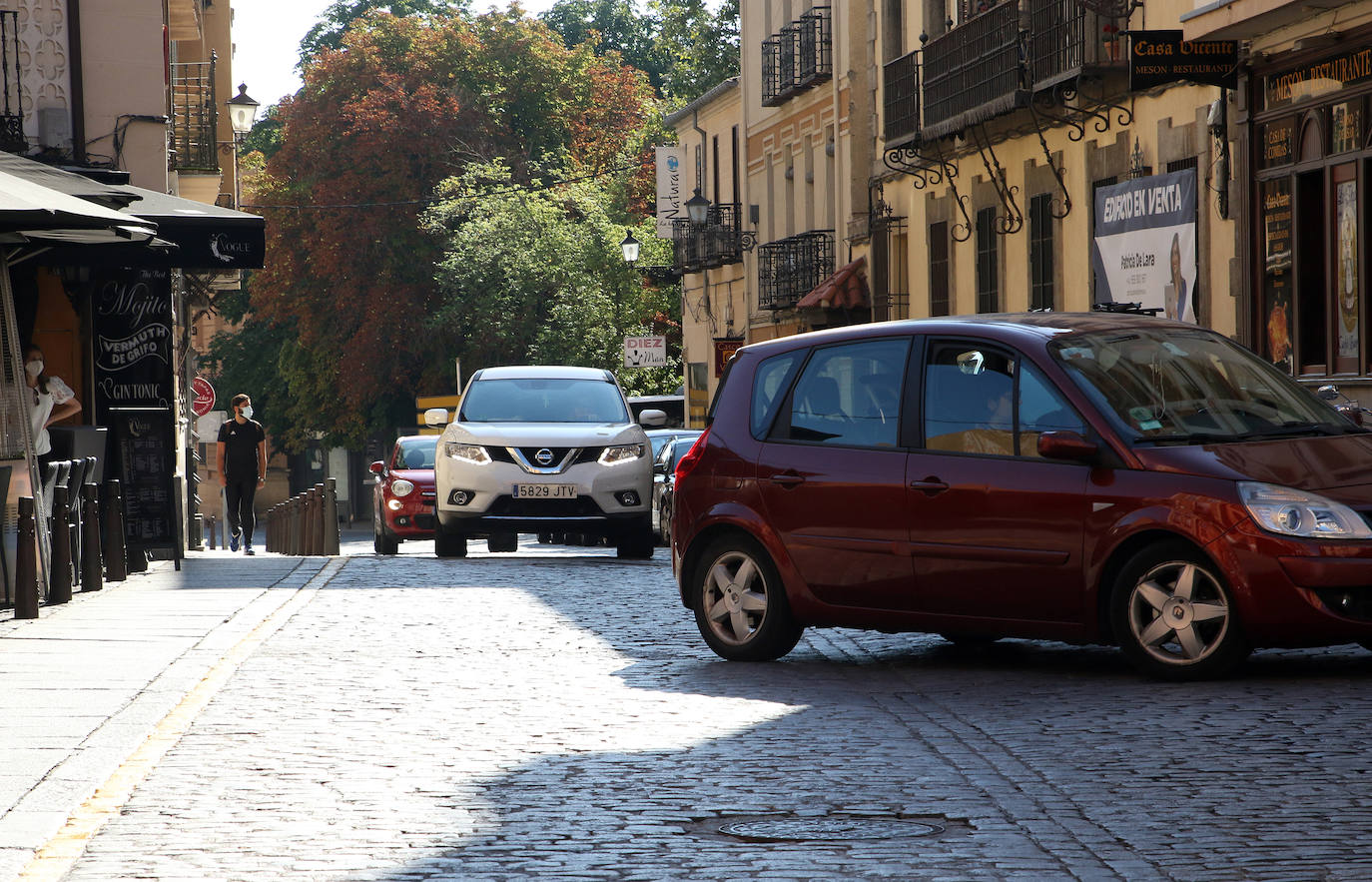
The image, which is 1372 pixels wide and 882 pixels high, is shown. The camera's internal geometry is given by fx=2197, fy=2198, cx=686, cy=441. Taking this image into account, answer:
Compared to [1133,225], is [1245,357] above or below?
below

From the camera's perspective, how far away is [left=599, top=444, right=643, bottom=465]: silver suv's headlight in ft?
64.1

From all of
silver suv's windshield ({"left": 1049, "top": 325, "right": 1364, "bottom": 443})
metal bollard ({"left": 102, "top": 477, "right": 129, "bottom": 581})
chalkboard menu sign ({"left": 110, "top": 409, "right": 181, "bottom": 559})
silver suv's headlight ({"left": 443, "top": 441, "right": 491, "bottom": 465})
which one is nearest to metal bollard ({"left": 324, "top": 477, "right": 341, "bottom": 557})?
silver suv's headlight ({"left": 443, "top": 441, "right": 491, "bottom": 465})

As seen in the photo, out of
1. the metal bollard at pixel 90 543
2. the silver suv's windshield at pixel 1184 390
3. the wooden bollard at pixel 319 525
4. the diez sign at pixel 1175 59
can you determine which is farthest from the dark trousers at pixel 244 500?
the silver suv's windshield at pixel 1184 390

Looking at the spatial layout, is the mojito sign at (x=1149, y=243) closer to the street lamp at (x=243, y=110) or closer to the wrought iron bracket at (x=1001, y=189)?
the wrought iron bracket at (x=1001, y=189)

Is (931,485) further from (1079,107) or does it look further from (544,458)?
(1079,107)

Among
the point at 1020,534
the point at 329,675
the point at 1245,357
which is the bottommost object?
the point at 329,675

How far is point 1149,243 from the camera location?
866 inches

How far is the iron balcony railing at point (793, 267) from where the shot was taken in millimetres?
37875

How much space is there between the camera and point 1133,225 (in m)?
22.3

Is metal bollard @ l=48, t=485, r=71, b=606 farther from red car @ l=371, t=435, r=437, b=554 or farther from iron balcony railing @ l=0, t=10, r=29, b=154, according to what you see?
red car @ l=371, t=435, r=437, b=554

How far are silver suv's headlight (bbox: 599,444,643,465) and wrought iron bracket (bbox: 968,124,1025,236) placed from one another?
8059 millimetres

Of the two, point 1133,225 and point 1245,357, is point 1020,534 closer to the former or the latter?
point 1245,357

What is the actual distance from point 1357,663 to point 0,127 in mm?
15465

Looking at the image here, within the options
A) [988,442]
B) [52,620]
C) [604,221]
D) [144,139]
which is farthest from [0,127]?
[604,221]
